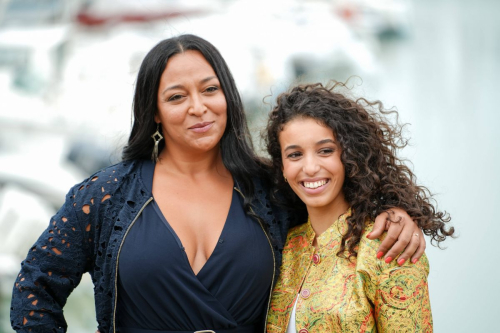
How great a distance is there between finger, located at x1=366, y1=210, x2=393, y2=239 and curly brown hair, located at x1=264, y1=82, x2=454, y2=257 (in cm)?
4

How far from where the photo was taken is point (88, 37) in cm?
464

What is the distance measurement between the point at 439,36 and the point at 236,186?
3.20 m

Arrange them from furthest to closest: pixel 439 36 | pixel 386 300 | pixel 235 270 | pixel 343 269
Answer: pixel 439 36
pixel 235 270
pixel 343 269
pixel 386 300

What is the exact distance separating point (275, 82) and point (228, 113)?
2474mm

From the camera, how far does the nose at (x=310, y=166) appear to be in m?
2.05

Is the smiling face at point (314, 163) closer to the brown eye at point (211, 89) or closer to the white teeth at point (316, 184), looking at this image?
the white teeth at point (316, 184)

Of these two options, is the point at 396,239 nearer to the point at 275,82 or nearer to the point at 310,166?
the point at 310,166

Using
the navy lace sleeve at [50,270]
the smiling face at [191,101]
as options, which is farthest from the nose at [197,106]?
the navy lace sleeve at [50,270]

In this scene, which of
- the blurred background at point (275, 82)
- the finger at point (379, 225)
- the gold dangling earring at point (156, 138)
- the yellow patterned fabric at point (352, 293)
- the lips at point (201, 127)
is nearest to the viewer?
the yellow patterned fabric at point (352, 293)

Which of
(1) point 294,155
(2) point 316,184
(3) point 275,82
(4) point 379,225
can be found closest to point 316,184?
(2) point 316,184

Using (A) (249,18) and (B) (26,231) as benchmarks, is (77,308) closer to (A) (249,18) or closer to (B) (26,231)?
(B) (26,231)

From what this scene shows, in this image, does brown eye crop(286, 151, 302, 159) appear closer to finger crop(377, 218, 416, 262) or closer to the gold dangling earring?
finger crop(377, 218, 416, 262)

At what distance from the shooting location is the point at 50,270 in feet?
7.16

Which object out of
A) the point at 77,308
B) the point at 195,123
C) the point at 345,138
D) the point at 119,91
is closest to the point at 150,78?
the point at 195,123
